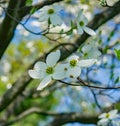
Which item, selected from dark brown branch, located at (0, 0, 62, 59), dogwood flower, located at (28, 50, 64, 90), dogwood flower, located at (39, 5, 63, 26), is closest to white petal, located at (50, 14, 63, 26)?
dogwood flower, located at (39, 5, 63, 26)

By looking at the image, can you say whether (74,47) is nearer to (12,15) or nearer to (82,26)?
(12,15)

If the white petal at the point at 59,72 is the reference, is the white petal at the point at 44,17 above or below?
above

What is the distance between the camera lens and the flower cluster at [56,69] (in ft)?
6.42

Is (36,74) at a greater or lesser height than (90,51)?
greater

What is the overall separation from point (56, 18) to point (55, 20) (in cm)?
1

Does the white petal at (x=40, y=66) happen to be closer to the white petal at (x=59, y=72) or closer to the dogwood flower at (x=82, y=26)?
the white petal at (x=59, y=72)

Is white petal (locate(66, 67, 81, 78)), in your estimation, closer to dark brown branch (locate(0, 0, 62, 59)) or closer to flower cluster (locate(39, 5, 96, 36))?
flower cluster (locate(39, 5, 96, 36))

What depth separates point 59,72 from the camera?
198cm

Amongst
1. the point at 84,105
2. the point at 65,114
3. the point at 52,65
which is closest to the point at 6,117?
the point at 65,114

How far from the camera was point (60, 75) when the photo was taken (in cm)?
196

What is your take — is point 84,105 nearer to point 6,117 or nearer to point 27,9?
point 6,117

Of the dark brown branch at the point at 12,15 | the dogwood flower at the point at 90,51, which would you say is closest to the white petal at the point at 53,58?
the dogwood flower at the point at 90,51

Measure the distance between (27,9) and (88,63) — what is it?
0.97 meters

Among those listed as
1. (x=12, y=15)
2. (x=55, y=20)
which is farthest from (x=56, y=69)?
(x=12, y=15)
